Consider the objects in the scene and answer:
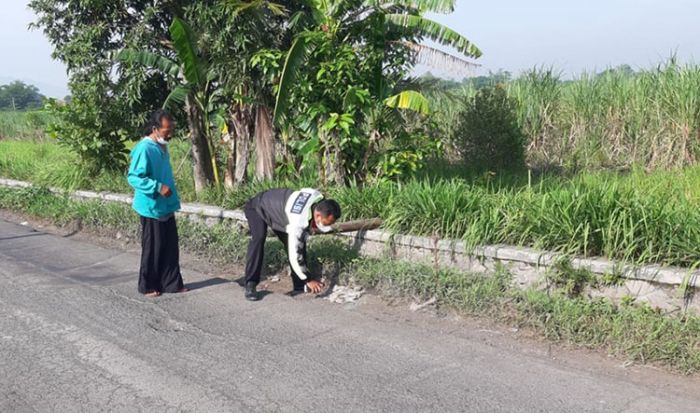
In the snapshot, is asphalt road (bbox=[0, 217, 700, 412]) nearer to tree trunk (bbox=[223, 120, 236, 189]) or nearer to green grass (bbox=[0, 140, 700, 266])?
green grass (bbox=[0, 140, 700, 266])

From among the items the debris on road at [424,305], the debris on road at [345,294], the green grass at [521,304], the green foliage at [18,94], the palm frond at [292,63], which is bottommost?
the debris on road at [345,294]

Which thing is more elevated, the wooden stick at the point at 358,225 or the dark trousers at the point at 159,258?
the wooden stick at the point at 358,225

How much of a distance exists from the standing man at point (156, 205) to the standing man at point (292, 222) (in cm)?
83

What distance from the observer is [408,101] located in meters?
7.52

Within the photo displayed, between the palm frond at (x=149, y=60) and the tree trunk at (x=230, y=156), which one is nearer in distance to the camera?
the palm frond at (x=149, y=60)

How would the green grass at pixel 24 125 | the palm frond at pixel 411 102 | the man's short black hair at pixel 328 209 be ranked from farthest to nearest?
the green grass at pixel 24 125 < the palm frond at pixel 411 102 < the man's short black hair at pixel 328 209

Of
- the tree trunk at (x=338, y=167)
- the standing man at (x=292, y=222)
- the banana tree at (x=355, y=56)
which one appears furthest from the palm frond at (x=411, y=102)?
the standing man at (x=292, y=222)

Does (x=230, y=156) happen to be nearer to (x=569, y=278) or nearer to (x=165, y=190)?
(x=165, y=190)

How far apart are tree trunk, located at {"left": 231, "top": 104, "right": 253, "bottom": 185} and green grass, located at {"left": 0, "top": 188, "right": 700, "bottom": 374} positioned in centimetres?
188

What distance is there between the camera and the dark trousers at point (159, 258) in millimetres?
6520

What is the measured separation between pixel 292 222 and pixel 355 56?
275 cm

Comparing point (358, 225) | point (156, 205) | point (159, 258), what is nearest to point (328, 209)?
point (358, 225)

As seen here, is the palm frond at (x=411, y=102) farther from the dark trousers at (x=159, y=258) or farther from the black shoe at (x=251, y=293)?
the dark trousers at (x=159, y=258)

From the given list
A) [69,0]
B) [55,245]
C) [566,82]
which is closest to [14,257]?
[55,245]
